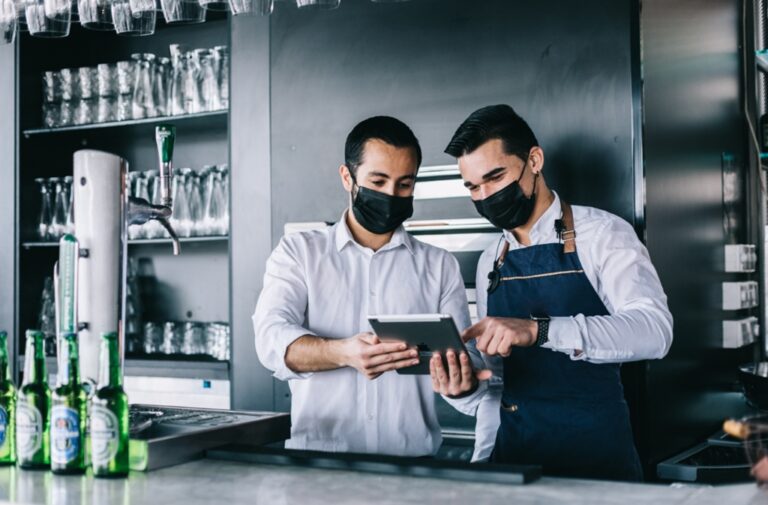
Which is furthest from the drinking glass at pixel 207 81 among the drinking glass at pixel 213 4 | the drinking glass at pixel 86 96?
the drinking glass at pixel 213 4

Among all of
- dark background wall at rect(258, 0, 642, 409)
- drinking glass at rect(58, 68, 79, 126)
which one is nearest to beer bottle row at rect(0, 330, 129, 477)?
dark background wall at rect(258, 0, 642, 409)

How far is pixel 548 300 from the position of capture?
7.72 feet

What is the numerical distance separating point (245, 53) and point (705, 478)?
2095mm

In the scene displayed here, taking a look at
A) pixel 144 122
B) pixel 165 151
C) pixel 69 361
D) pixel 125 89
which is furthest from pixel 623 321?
pixel 125 89

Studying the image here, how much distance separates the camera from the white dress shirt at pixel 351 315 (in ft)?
7.55

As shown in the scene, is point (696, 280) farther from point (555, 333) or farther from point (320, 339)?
point (320, 339)

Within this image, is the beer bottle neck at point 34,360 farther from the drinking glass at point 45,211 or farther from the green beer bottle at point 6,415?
the drinking glass at point 45,211

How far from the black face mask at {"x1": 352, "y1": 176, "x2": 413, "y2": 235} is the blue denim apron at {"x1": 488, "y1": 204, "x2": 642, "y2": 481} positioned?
0.33 m

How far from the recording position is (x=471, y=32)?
289 cm

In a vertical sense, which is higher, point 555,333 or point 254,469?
point 555,333

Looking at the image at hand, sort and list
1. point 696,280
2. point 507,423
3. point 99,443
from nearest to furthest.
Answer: point 99,443
point 507,423
point 696,280

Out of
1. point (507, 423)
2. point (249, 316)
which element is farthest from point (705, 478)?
point (249, 316)

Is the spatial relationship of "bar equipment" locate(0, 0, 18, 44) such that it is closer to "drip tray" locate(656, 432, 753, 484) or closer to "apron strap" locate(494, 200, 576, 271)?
"apron strap" locate(494, 200, 576, 271)

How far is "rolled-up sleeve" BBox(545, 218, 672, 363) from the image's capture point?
6.81 feet
